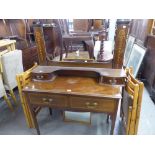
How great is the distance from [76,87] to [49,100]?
0.28 metres

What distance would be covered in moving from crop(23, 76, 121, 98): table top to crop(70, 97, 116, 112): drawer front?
5 centimetres

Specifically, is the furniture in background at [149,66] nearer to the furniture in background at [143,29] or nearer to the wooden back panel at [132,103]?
the furniture in background at [143,29]

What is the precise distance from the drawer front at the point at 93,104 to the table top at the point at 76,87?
5cm

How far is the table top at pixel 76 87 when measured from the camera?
122 cm

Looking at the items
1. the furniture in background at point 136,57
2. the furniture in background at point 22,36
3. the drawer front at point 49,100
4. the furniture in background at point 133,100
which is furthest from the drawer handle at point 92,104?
the furniture in background at point 22,36

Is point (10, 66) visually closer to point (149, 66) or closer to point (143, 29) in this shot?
point (149, 66)

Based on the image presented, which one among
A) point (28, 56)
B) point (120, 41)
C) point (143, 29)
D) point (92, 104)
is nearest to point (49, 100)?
point (92, 104)

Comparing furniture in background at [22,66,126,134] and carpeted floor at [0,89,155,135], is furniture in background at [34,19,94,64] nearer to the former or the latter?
furniture in background at [22,66,126,134]

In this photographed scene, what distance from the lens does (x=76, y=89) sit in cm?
128

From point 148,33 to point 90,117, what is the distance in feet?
6.18
